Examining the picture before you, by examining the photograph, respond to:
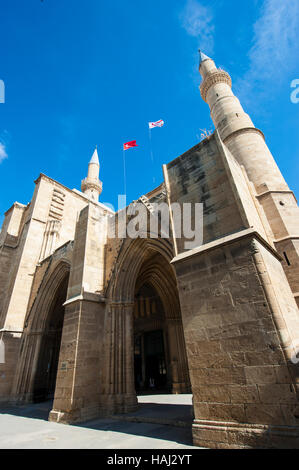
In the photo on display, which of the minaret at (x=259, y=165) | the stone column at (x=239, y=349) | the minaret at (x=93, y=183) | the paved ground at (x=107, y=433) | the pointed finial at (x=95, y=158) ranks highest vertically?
the pointed finial at (x=95, y=158)

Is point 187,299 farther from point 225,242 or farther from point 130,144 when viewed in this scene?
point 130,144

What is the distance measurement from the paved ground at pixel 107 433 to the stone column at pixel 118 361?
40 cm

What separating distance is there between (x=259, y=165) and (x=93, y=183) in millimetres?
16443

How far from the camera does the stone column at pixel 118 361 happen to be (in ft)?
20.2

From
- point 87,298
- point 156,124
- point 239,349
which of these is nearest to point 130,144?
point 156,124

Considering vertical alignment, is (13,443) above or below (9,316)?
below

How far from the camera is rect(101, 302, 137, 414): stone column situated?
242 inches

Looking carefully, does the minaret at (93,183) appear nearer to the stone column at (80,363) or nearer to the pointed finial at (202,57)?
the pointed finial at (202,57)

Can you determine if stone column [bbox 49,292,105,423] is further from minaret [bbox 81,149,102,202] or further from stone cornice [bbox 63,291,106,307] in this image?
minaret [bbox 81,149,102,202]

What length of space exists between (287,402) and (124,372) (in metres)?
4.82

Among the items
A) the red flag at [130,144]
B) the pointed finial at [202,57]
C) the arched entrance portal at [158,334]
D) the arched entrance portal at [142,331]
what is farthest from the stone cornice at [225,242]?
the pointed finial at [202,57]

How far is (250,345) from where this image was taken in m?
3.23
